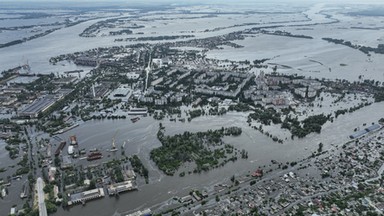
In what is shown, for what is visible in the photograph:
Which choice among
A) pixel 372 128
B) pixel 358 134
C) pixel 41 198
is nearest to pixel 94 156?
pixel 41 198

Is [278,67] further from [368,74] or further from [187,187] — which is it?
[187,187]

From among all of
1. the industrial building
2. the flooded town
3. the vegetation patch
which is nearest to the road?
the flooded town

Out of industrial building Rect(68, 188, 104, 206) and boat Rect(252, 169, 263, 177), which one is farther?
boat Rect(252, 169, 263, 177)

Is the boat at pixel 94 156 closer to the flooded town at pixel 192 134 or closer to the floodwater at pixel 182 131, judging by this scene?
the flooded town at pixel 192 134

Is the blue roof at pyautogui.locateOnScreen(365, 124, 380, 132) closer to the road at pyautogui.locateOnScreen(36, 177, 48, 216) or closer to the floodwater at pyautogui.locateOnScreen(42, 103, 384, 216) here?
the floodwater at pyautogui.locateOnScreen(42, 103, 384, 216)

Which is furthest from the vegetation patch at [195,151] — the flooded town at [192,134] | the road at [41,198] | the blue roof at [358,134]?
the blue roof at [358,134]

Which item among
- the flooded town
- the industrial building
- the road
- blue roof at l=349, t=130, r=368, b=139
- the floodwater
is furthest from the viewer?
blue roof at l=349, t=130, r=368, b=139

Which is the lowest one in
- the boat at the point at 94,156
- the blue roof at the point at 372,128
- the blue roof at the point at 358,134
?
the boat at the point at 94,156

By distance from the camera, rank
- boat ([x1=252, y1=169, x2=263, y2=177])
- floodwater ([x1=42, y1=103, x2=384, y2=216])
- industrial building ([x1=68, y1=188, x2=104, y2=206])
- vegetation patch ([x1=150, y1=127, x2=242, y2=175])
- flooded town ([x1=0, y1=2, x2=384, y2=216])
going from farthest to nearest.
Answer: vegetation patch ([x1=150, y1=127, x2=242, y2=175]) < boat ([x1=252, y1=169, x2=263, y2=177]) < floodwater ([x1=42, y1=103, x2=384, y2=216]) < flooded town ([x1=0, y1=2, x2=384, y2=216]) < industrial building ([x1=68, y1=188, x2=104, y2=206])

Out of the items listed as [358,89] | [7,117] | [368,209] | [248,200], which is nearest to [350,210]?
[368,209]
